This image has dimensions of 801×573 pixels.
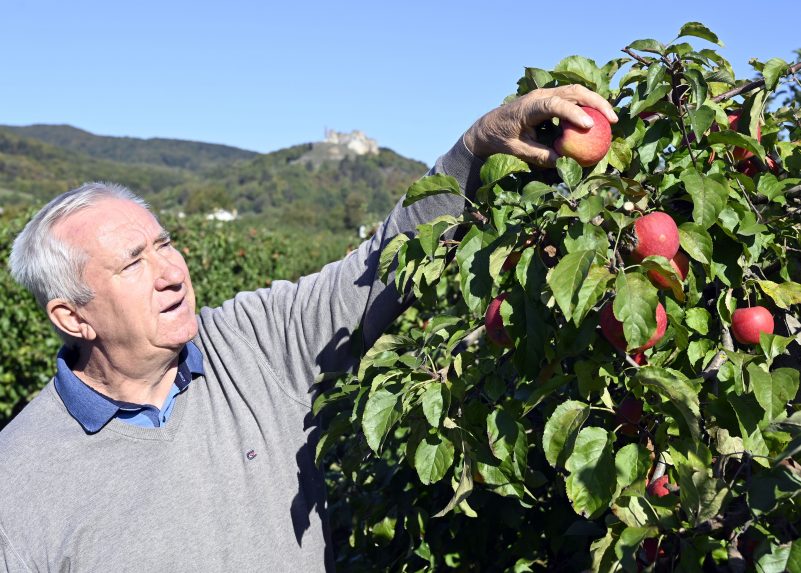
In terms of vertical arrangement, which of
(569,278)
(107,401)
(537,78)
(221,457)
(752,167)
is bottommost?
(221,457)

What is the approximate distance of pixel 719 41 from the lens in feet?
4.35

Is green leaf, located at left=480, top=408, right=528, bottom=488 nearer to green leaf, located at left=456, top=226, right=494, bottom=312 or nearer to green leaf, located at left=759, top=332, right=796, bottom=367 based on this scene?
green leaf, located at left=456, top=226, right=494, bottom=312

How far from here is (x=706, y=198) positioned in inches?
43.8

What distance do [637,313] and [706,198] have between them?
8.7 inches

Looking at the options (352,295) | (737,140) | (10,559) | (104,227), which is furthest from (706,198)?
(10,559)

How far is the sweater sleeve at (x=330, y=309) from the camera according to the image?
158cm

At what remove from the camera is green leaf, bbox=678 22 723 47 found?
4.31ft

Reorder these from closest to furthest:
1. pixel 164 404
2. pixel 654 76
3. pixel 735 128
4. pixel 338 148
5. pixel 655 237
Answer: pixel 655 237, pixel 654 76, pixel 735 128, pixel 164 404, pixel 338 148

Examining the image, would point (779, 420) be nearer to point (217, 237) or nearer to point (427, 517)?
point (427, 517)

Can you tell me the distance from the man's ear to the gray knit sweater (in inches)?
6.1

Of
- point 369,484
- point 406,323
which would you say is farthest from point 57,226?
point 406,323

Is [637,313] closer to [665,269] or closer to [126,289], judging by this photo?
[665,269]

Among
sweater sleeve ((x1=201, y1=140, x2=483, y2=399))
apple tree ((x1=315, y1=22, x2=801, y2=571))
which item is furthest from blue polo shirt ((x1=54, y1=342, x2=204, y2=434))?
apple tree ((x1=315, y1=22, x2=801, y2=571))

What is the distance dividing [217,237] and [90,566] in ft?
30.0
